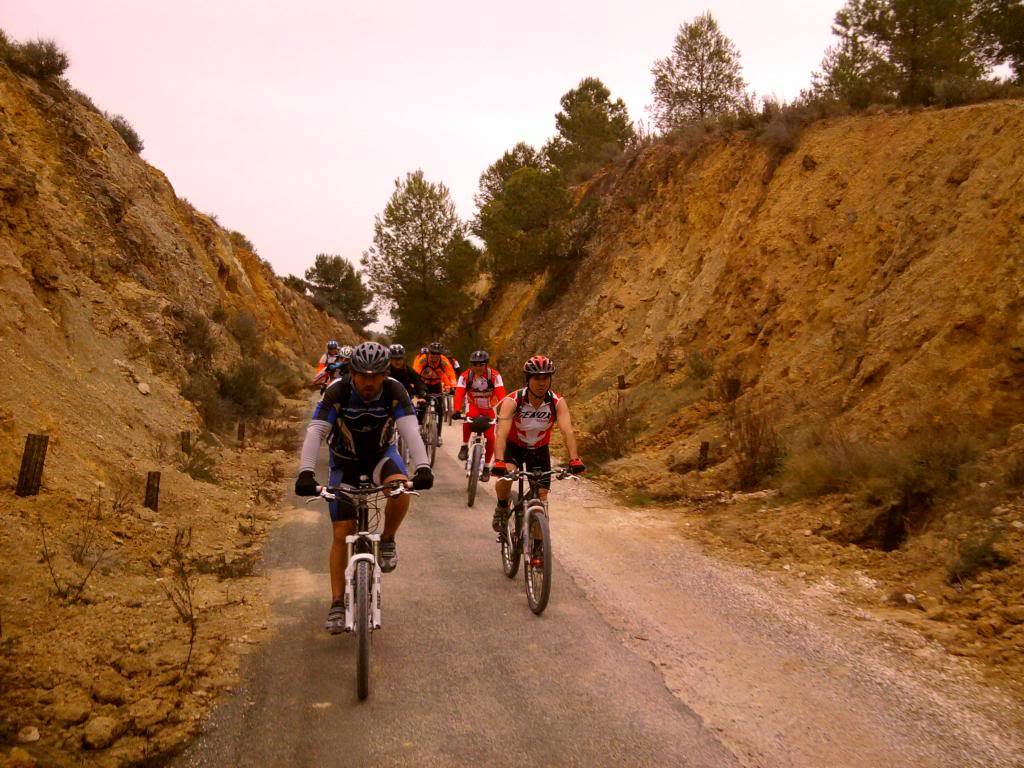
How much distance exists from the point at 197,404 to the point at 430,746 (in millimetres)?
11718

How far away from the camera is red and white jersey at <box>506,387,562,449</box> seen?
689cm

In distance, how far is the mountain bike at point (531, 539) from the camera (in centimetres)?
587

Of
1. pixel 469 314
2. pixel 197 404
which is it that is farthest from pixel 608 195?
pixel 197 404

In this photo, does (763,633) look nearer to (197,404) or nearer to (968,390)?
(968,390)

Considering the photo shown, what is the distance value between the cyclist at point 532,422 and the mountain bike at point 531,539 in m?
0.15

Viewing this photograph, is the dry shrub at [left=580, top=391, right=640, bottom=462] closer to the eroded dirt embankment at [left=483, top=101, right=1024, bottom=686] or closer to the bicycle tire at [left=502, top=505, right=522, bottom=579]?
the eroded dirt embankment at [left=483, top=101, right=1024, bottom=686]

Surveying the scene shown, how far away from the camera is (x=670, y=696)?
4531 millimetres

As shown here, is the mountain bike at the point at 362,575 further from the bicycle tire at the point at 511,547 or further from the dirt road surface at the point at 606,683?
the bicycle tire at the point at 511,547

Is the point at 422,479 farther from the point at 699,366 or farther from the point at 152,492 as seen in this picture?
the point at 699,366

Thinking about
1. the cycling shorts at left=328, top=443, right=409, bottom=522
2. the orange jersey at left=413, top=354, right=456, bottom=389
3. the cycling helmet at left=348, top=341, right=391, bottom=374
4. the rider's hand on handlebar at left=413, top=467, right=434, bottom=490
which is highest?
the orange jersey at left=413, top=354, right=456, bottom=389

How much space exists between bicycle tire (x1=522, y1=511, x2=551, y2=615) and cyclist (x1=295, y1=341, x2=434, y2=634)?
1.28 metres

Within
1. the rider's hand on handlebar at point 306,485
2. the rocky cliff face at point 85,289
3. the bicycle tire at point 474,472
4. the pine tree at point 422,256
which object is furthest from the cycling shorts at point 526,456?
the pine tree at point 422,256

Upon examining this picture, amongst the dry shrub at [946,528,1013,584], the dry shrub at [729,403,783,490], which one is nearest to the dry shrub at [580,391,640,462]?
the dry shrub at [729,403,783,490]

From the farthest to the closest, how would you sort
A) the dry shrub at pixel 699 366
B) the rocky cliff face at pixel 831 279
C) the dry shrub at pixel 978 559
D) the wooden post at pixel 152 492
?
the dry shrub at pixel 699 366
the rocky cliff face at pixel 831 279
the wooden post at pixel 152 492
the dry shrub at pixel 978 559
